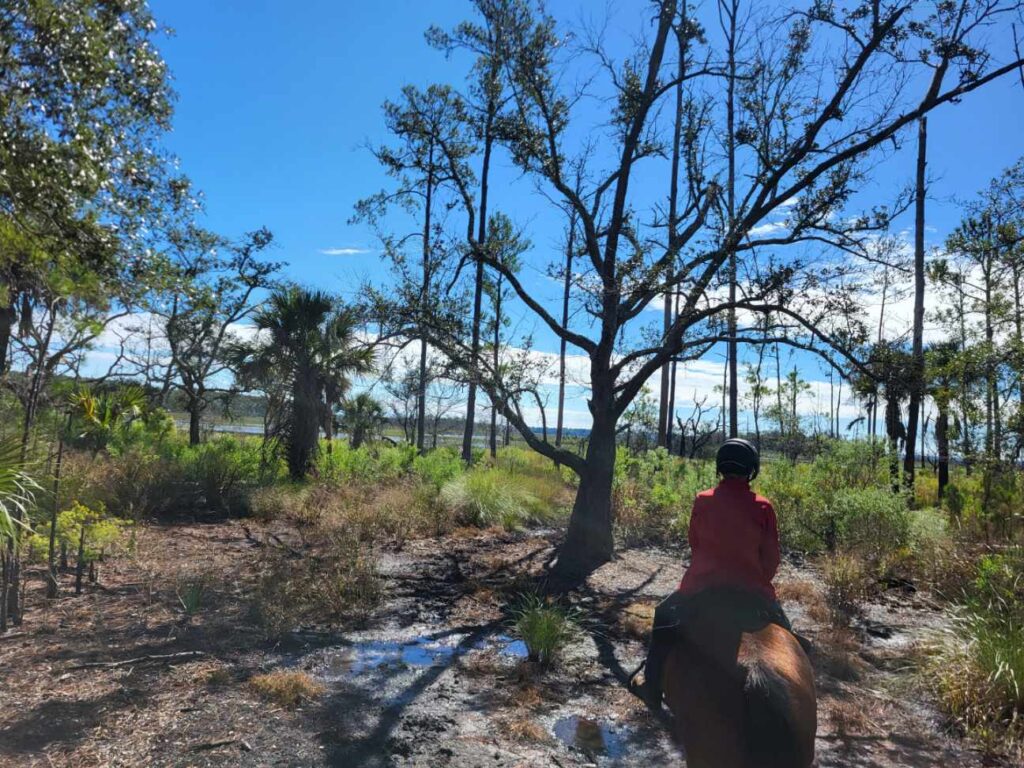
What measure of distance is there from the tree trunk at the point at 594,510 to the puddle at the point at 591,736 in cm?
496

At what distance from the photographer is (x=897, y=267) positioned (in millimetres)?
8312

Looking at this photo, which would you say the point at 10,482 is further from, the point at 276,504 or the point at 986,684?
the point at 276,504

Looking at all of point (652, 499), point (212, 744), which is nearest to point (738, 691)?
point (212, 744)

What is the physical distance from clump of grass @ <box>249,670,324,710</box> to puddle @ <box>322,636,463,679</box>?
397mm

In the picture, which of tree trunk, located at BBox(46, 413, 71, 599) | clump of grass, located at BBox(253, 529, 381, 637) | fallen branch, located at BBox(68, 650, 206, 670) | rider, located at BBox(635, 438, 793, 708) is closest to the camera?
rider, located at BBox(635, 438, 793, 708)

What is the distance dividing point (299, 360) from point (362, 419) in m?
16.4

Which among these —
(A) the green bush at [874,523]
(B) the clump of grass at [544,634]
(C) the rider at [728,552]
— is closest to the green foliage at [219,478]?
(B) the clump of grass at [544,634]

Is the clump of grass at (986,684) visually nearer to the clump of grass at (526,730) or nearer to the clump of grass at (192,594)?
the clump of grass at (526,730)

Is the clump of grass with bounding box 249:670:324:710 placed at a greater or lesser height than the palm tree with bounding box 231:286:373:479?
lesser

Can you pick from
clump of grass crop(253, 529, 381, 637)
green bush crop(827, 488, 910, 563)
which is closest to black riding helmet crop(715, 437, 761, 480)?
clump of grass crop(253, 529, 381, 637)

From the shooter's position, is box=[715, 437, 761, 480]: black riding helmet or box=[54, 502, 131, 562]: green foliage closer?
box=[715, 437, 761, 480]: black riding helmet

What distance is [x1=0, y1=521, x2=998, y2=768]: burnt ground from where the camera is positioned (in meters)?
4.28

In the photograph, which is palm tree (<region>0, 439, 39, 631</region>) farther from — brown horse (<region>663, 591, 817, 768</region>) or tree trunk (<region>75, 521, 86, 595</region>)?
brown horse (<region>663, 591, 817, 768</region>)

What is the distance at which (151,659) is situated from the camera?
5.45 m
